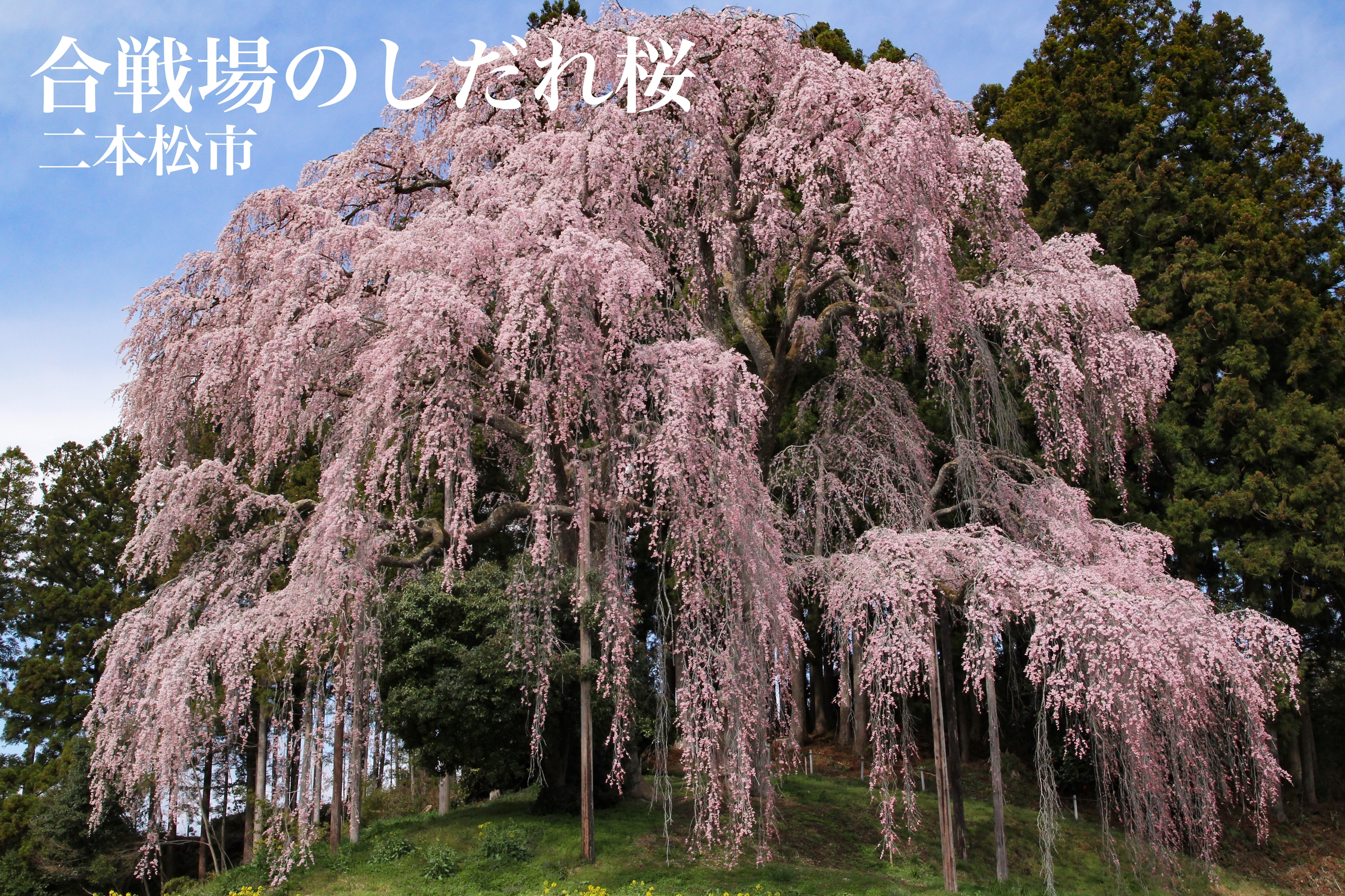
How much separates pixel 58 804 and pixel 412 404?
11.2m

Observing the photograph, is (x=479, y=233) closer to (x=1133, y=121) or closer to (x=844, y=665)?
(x=844, y=665)

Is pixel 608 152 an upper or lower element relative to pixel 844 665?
upper

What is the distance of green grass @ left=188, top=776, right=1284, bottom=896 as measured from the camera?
9.02 m

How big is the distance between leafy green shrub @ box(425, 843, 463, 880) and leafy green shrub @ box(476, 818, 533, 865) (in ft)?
1.02

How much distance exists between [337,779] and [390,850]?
39.1 inches

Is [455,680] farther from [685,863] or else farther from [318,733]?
[685,863]

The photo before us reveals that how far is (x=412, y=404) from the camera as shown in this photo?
29.2 ft

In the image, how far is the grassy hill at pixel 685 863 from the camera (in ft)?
29.6

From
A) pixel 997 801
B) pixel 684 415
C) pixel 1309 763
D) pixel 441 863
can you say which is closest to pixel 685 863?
pixel 441 863

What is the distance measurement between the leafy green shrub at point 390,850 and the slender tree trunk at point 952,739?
6.23 meters

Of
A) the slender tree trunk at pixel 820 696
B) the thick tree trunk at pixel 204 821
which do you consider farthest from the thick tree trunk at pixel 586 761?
the slender tree trunk at pixel 820 696

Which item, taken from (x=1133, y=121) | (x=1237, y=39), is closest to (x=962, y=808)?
(x=1133, y=121)

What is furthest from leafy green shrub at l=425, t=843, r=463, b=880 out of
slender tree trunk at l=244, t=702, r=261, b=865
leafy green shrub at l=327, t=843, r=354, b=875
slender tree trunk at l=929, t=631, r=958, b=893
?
slender tree trunk at l=244, t=702, r=261, b=865

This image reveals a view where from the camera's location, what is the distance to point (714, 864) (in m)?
9.40
